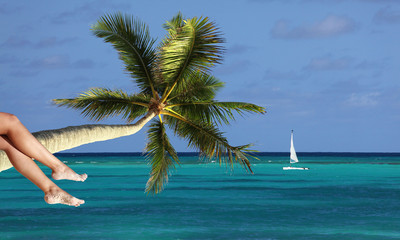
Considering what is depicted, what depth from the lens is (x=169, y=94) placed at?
1224cm

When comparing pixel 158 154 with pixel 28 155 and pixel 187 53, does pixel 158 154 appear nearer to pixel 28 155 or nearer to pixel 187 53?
pixel 187 53

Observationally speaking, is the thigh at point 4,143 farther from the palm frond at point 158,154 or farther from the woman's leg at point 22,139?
the palm frond at point 158,154

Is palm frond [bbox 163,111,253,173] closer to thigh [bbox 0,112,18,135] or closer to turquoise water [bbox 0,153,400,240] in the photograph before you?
thigh [bbox 0,112,18,135]

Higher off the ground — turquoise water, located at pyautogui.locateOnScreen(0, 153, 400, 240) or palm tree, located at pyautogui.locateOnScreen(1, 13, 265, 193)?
palm tree, located at pyautogui.locateOnScreen(1, 13, 265, 193)

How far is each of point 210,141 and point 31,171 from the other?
7.07m

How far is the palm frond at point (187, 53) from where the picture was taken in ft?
36.6

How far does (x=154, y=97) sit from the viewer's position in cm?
1217

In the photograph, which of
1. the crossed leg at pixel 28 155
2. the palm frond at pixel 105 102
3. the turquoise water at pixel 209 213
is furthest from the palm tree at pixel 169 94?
the turquoise water at pixel 209 213

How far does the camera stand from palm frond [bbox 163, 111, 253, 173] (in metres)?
10.6

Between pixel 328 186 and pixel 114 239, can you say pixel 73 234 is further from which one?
pixel 328 186

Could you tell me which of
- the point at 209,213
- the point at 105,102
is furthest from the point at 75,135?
the point at 209,213

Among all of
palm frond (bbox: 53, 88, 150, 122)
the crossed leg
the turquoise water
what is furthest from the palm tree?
the turquoise water


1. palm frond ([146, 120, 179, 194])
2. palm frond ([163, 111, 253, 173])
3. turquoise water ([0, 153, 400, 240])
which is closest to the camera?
palm frond ([163, 111, 253, 173])

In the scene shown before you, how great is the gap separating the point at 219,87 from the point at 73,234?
13.1m
